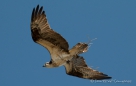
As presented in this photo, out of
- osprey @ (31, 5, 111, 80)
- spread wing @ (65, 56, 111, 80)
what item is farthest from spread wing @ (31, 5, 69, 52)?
spread wing @ (65, 56, 111, 80)

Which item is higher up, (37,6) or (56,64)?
(37,6)

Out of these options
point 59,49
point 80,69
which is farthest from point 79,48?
point 80,69

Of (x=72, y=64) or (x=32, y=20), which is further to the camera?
(x=72, y=64)

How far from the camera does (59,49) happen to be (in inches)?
917

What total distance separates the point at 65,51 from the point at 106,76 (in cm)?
199

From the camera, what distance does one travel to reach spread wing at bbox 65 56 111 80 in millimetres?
23891

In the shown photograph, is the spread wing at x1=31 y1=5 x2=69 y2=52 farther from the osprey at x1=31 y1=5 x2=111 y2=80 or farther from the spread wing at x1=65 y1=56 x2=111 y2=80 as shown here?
the spread wing at x1=65 y1=56 x2=111 y2=80

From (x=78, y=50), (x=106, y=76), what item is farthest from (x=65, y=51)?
(x=106, y=76)

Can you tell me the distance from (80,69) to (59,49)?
157 centimetres

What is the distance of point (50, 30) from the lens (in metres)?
22.5

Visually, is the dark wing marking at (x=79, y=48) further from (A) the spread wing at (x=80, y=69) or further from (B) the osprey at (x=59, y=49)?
(A) the spread wing at (x=80, y=69)

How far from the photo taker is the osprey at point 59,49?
2264cm

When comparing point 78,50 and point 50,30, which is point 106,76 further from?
point 50,30

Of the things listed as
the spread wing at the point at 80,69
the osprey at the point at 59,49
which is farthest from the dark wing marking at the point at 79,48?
the spread wing at the point at 80,69
